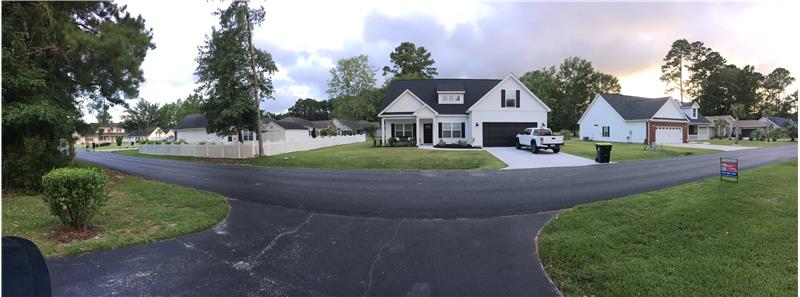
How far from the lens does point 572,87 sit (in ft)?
186

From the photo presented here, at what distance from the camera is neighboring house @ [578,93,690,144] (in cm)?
3419

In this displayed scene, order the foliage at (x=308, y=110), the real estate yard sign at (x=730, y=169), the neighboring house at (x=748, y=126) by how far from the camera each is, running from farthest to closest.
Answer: the foliage at (x=308, y=110), the neighboring house at (x=748, y=126), the real estate yard sign at (x=730, y=169)

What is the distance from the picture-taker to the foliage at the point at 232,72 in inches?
802

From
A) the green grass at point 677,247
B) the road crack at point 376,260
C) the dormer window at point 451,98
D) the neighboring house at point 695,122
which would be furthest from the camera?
the neighboring house at point 695,122

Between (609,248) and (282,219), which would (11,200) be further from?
(609,248)

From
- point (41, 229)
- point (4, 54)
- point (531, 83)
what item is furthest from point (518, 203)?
point (531, 83)

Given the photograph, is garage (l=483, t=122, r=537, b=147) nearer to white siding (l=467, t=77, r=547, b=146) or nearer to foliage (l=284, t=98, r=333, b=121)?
white siding (l=467, t=77, r=547, b=146)

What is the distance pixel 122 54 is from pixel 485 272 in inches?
468

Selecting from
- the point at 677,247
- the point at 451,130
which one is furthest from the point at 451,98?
the point at 677,247

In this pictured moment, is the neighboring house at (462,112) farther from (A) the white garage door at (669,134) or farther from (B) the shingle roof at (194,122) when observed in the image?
(B) the shingle roof at (194,122)

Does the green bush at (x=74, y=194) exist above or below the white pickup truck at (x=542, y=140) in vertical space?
below

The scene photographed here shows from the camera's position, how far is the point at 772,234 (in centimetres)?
A: 549

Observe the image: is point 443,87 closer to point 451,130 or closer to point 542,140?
point 451,130

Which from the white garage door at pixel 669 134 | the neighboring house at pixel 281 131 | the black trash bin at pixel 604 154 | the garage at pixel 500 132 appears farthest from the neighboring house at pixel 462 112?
the neighboring house at pixel 281 131
